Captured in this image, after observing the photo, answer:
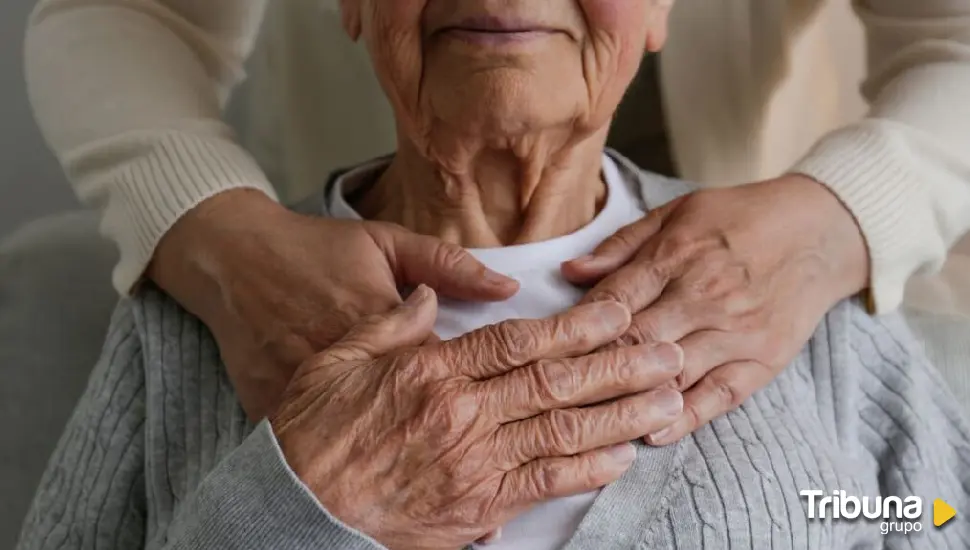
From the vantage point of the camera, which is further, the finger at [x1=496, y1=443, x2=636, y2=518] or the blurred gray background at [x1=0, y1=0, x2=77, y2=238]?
the blurred gray background at [x1=0, y1=0, x2=77, y2=238]

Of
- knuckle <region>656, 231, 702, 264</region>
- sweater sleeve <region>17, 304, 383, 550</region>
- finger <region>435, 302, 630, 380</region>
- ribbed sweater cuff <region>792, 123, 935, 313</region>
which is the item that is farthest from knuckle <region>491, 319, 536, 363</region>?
ribbed sweater cuff <region>792, 123, 935, 313</region>

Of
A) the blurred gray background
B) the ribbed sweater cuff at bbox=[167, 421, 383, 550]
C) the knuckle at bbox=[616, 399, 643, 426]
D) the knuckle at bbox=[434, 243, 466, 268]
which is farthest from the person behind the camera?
the blurred gray background

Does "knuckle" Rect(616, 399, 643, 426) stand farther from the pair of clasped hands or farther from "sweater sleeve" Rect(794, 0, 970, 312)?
"sweater sleeve" Rect(794, 0, 970, 312)

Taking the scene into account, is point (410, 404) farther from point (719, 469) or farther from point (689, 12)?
point (689, 12)

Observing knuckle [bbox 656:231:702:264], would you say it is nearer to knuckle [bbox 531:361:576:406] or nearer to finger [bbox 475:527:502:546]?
knuckle [bbox 531:361:576:406]

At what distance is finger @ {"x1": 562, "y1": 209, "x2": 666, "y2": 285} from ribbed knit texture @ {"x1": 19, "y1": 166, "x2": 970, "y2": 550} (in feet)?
Result: 0.65

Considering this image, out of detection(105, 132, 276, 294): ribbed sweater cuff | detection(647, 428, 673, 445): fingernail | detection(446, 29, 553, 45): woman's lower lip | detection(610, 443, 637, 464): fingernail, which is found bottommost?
detection(647, 428, 673, 445): fingernail

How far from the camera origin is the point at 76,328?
128 centimetres

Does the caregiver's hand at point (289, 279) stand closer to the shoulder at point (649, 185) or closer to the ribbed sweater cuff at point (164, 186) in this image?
the ribbed sweater cuff at point (164, 186)

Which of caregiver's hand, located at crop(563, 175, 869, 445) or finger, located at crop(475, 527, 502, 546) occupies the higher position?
caregiver's hand, located at crop(563, 175, 869, 445)

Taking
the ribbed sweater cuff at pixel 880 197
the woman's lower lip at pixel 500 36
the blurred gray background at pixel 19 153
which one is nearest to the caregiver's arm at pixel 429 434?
the woman's lower lip at pixel 500 36

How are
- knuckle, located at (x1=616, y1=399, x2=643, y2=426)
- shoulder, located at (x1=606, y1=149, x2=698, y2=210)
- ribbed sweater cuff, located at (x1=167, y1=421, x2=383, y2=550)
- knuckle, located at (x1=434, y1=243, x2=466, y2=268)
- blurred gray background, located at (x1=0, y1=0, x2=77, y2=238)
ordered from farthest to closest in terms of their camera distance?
blurred gray background, located at (x1=0, y1=0, x2=77, y2=238), shoulder, located at (x1=606, y1=149, x2=698, y2=210), knuckle, located at (x1=434, y1=243, x2=466, y2=268), knuckle, located at (x1=616, y1=399, x2=643, y2=426), ribbed sweater cuff, located at (x1=167, y1=421, x2=383, y2=550)

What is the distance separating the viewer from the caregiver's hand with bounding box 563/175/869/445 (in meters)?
0.92

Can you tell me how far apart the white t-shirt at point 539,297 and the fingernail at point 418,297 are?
9 centimetres
